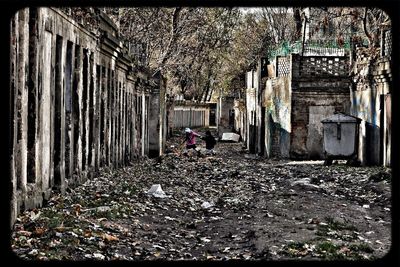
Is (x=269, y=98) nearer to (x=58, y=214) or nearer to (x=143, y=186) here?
(x=143, y=186)

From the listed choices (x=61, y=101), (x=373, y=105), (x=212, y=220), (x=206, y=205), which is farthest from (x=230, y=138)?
(x=61, y=101)

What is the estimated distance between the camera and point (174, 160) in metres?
27.6

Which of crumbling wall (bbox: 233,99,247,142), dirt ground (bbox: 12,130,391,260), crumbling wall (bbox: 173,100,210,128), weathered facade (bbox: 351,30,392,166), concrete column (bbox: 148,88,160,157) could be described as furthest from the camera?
crumbling wall (bbox: 173,100,210,128)

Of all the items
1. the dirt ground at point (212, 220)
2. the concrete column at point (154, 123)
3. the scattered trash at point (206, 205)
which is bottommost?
the scattered trash at point (206, 205)

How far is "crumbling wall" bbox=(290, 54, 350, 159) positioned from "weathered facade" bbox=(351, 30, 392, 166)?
1417mm

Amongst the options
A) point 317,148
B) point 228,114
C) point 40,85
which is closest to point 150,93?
point 317,148

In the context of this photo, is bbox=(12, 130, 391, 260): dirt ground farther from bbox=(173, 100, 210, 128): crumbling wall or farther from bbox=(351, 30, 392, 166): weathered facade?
bbox=(173, 100, 210, 128): crumbling wall

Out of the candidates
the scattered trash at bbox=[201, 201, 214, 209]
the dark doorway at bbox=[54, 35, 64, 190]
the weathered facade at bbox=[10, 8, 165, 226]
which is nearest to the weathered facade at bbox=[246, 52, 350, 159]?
the weathered facade at bbox=[10, 8, 165, 226]

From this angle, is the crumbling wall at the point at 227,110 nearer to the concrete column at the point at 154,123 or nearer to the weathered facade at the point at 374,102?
the concrete column at the point at 154,123

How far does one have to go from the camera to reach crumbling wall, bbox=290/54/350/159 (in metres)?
26.4

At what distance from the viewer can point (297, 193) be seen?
1545 centimetres

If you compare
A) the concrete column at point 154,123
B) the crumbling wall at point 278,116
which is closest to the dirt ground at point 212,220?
the crumbling wall at point 278,116

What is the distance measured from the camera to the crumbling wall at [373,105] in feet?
64.3

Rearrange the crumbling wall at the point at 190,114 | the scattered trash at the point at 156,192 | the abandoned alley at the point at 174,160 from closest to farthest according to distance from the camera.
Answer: the abandoned alley at the point at 174,160 → the scattered trash at the point at 156,192 → the crumbling wall at the point at 190,114
